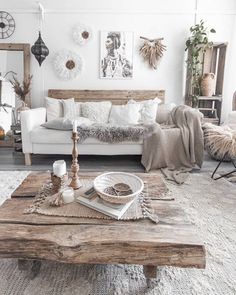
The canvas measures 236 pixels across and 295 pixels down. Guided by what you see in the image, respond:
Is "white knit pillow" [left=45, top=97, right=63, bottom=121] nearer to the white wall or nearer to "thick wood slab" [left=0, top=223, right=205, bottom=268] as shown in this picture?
the white wall

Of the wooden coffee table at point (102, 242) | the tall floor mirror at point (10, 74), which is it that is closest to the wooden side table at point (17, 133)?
the tall floor mirror at point (10, 74)

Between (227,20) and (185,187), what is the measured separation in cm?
301

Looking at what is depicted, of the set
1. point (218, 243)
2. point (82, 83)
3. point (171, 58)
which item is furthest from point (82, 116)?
point (218, 243)

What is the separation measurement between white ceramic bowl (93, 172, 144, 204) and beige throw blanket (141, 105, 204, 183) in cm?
153

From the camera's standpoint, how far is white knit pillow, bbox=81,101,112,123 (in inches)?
141

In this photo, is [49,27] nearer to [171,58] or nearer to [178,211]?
[171,58]

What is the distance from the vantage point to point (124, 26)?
3938mm

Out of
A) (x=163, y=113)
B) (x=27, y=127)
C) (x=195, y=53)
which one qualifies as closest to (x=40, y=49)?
(x=27, y=127)

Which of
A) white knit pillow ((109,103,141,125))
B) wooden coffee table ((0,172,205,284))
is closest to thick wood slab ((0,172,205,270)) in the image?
wooden coffee table ((0,172,205,284))

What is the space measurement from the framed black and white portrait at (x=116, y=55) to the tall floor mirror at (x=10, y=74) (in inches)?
47.1

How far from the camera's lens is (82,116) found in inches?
143

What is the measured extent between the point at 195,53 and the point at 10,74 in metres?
2.88

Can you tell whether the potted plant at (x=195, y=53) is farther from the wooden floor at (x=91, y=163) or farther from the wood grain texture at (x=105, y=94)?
the wooden floor at (x=91, y=163)

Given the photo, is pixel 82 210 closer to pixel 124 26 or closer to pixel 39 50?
pixel 39 50
